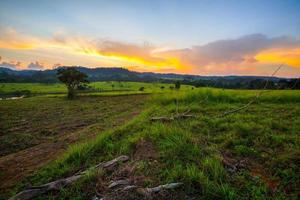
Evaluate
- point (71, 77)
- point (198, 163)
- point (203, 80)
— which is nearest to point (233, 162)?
point (198, 163)

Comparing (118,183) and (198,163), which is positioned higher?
(198,163)

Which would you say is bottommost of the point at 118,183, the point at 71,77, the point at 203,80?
the point at 118,183

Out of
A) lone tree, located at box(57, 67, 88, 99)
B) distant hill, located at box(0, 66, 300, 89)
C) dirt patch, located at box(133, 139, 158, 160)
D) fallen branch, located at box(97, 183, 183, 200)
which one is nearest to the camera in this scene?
fallen branch, located at box(97, 183, 183, 200)

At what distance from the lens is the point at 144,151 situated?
15.5 ft

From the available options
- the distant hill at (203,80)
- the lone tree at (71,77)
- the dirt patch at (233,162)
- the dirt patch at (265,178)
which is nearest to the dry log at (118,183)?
the dirt patch at (233,162)

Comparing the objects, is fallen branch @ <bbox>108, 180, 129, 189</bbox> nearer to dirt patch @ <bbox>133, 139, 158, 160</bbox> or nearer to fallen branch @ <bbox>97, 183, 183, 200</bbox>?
fallen branch @ <bbox>97, 183, 183, 200</bbox>

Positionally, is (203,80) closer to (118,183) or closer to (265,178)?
(265,178)

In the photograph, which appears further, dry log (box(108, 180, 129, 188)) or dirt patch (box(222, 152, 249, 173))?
dirt patch (box(222, 152, 249, 173))

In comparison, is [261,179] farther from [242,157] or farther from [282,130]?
[282,130]

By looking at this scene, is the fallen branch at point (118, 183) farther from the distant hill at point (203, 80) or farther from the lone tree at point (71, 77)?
the lone tree at point (71, 77)

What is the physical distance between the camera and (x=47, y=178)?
439cm

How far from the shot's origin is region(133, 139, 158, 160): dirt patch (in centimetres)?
438

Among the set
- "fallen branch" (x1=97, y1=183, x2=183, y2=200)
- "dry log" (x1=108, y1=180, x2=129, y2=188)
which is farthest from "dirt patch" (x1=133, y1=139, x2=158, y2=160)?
"fallen branch" (x1=97, y1=183, x2=183, y2=200)

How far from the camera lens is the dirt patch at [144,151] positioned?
4383 mm
